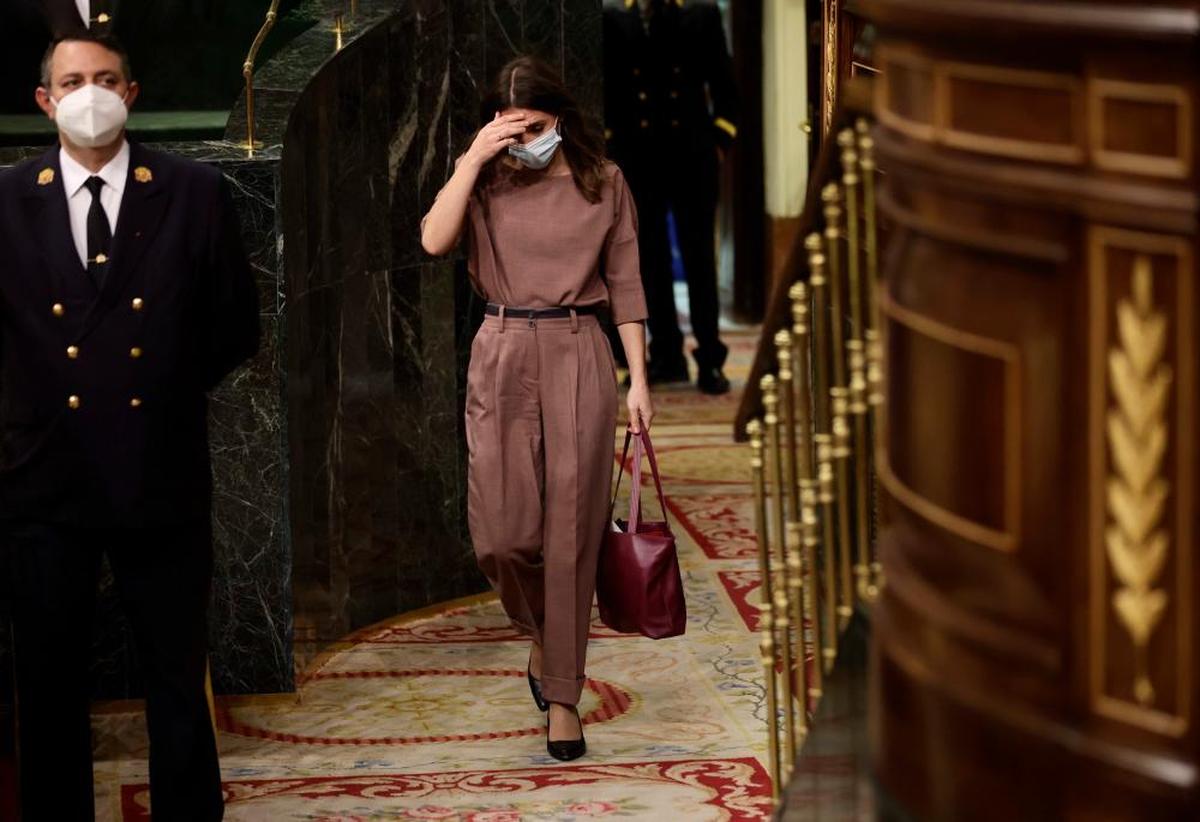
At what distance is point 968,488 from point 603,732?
129 inches

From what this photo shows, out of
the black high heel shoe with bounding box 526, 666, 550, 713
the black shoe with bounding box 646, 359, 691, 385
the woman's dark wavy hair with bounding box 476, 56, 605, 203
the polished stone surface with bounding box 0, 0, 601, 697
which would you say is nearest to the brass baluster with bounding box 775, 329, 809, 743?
the woman's dark wavy hair with bounding box 476, 56, 605, 203

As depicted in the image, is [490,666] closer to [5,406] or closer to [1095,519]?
[5,406]

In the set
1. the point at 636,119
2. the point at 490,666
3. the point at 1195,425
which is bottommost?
the point at 490,666

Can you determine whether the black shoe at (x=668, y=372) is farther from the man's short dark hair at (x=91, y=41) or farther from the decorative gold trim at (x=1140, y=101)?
the decorative gold trim at (x=1140, y=101)

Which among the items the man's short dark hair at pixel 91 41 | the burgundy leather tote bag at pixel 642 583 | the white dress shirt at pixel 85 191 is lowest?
the burgundy leather tote bag at pixel 642 583

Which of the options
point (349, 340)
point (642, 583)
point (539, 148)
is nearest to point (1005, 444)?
point (642, 583)

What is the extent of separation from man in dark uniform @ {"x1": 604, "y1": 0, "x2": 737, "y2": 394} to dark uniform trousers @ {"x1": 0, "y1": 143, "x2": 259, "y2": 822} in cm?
640

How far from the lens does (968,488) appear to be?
2805mm

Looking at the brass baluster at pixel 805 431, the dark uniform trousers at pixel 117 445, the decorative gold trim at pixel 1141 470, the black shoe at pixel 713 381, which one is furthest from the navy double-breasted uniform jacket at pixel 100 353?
the black shoe at pixel 713 381

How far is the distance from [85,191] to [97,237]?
100 mm

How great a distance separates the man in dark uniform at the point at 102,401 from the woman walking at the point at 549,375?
1.12 meters

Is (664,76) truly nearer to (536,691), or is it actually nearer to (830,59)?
(830,59)

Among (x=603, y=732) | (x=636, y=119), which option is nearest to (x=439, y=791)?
(x=603, y=732)

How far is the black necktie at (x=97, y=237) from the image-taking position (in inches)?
177
